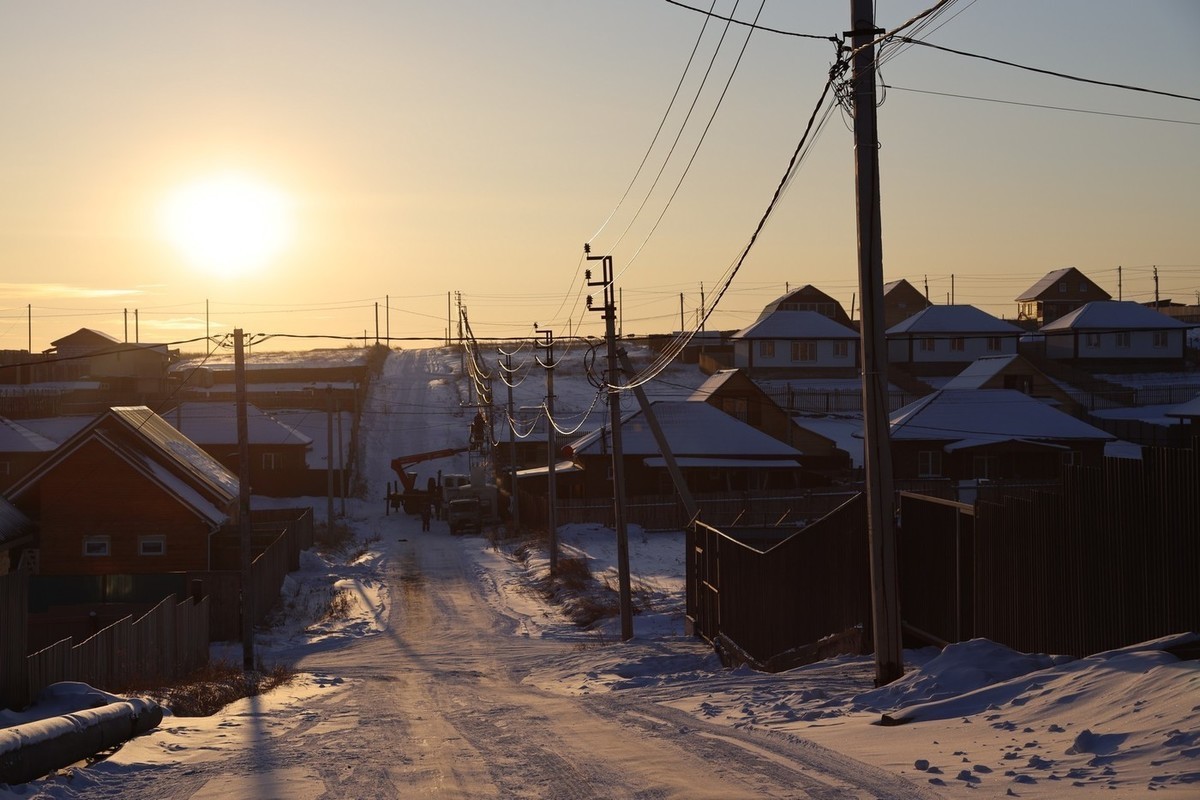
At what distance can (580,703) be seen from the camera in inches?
599

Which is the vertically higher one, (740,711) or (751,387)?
(751,387)

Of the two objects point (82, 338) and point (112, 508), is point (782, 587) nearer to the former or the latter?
point (112, 508)

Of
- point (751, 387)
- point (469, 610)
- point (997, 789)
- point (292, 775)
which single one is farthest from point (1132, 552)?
point (751, 387)

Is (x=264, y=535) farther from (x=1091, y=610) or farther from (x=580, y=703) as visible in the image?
(x=1091, y=610)

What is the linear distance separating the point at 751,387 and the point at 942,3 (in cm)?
5094

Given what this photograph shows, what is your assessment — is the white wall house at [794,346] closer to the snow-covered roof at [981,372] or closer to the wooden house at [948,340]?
the wooden house at [948,340]

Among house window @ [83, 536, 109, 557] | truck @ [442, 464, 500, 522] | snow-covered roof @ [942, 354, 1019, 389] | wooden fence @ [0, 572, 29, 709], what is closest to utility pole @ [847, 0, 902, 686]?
wooden fence @ [0, 572, 29, 709]

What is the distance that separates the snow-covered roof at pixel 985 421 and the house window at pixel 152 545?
35112mm

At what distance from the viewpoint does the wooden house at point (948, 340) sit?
86.4 meters

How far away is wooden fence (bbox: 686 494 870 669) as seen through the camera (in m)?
15.3

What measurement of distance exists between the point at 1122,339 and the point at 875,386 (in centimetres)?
8346

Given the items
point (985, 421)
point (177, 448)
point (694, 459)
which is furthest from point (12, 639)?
point (985, 421)

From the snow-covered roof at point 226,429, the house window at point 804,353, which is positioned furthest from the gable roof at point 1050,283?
the snow-covered roof at point 226,429

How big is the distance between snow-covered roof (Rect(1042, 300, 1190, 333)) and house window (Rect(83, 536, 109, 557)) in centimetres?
7398
